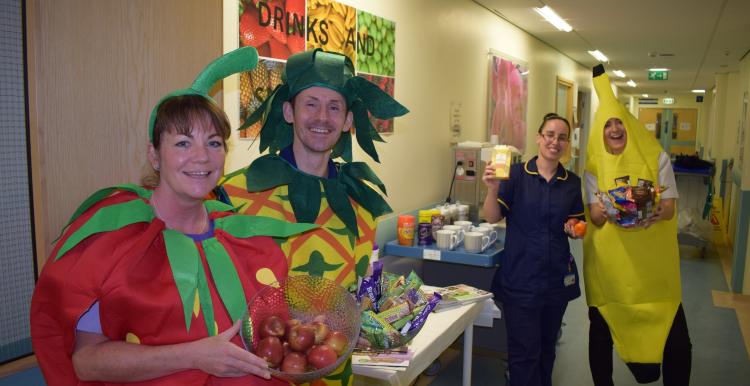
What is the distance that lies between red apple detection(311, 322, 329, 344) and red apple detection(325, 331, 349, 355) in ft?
0.04

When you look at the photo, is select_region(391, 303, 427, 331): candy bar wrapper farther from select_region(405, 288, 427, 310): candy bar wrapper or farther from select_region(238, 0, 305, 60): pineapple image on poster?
select_region(238, 0, 305, 60): pineapple image on poster

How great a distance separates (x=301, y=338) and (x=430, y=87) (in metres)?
3.60

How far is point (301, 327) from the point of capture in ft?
4.32

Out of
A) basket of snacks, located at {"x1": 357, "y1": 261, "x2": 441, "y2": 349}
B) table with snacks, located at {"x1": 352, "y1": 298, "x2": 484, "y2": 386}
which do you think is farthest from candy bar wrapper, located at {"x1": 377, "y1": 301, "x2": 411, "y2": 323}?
table with snacks, located at {"x1": 352, "y1": 298, "x2": 484, "y2": 386}

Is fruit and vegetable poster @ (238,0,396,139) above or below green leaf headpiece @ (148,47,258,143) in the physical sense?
above

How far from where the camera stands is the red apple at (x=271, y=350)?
1.25 meters

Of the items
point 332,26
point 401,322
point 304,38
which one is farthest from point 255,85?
point 401,322

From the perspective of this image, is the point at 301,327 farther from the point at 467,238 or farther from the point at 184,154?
the point at 467,238

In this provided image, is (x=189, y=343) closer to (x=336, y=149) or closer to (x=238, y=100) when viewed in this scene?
(x=336, y=149)

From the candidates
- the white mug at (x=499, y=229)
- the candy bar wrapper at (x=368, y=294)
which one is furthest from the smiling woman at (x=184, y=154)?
the white mug at (x=499, y=229)

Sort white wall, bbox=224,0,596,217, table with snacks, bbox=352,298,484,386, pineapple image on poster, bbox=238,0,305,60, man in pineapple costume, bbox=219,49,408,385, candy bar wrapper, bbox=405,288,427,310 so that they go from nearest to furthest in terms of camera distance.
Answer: man in pineapple costume, bbox=219,49,408,385 < table with snacks, bbox=352,298,484,386 < candy bar wrapper, bbox=405,288,427,310 < pineapple image on poster, bbox=238,0,305,60 < white wall, bbox=224,0,596,217

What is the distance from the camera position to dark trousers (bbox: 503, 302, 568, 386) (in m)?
3.05

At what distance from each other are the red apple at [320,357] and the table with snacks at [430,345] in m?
0.83

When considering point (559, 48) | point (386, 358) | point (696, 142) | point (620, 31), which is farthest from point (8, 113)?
point (696, 142)
